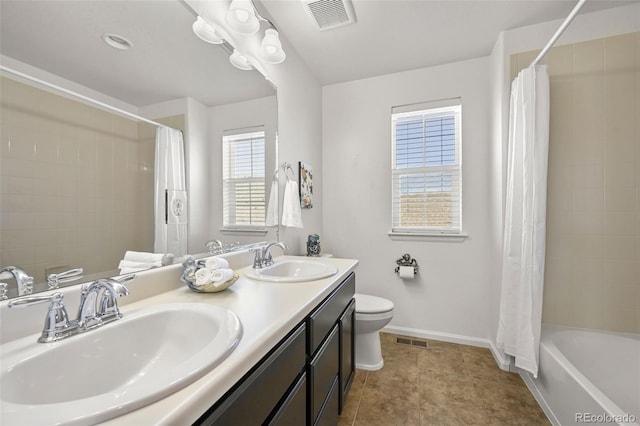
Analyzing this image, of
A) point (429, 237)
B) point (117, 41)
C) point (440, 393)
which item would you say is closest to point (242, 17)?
point (117, 41)

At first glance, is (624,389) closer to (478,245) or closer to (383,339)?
(478,245)

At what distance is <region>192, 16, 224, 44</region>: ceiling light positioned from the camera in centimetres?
123

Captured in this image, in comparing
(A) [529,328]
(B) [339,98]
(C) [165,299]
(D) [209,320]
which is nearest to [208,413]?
(D) [209,320]

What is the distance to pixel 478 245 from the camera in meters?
2.36

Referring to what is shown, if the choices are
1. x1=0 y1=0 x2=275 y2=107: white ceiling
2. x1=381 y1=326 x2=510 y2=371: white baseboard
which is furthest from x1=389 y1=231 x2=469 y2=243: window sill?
x1=0 y1=0 x2=275 y2=107: white ceiling

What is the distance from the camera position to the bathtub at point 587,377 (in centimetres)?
121

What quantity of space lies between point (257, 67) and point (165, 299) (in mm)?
1419

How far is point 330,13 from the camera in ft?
5.93

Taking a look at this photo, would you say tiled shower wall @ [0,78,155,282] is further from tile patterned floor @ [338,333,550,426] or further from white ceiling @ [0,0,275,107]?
tile patterned floor @ [338,333,550,426]

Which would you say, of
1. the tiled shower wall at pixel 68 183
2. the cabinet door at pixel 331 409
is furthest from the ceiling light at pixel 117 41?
the cabinet door at pixel 331 409

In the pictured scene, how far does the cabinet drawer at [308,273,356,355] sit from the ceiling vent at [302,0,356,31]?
1.72 m

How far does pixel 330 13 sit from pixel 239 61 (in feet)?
2.54

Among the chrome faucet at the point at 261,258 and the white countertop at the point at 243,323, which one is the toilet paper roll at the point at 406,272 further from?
the chrome faucet at the point at 261,258

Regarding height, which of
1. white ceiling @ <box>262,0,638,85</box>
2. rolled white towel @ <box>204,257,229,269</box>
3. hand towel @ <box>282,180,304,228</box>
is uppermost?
white ceiling @ <box>262,0,638,85</box>
